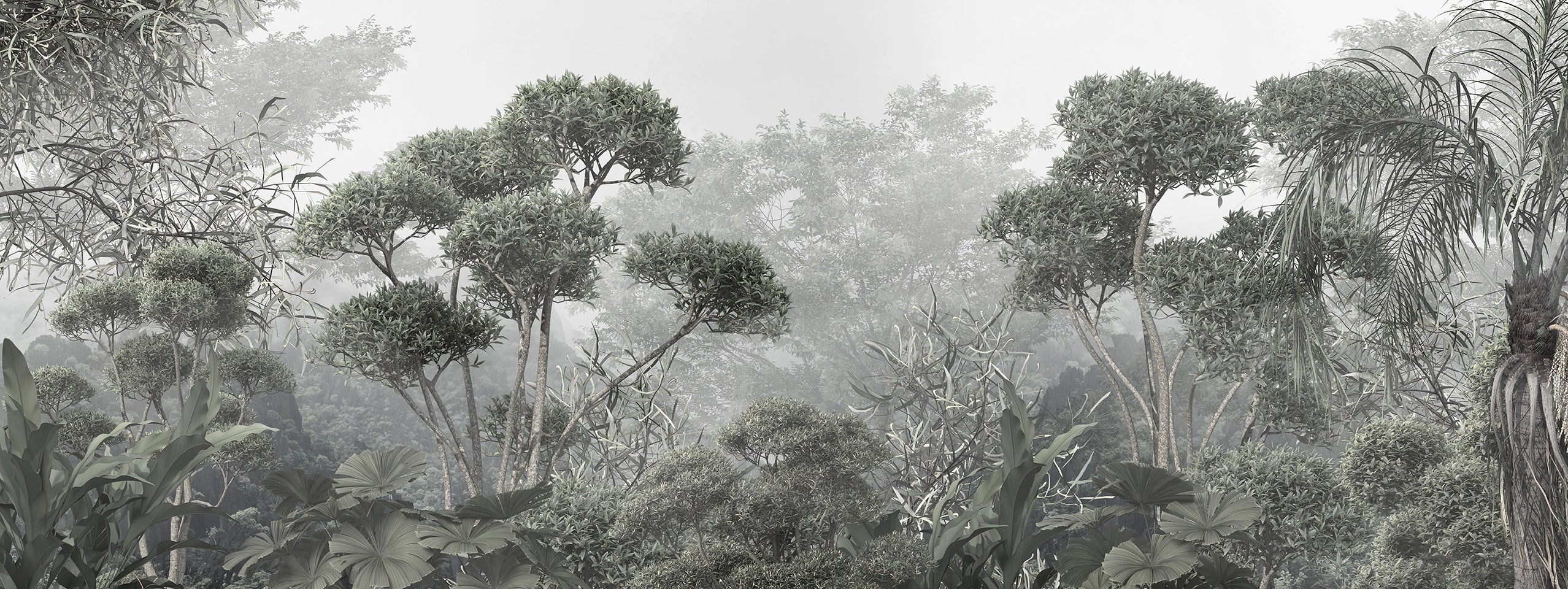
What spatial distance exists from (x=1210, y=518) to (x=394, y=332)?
3.65 m

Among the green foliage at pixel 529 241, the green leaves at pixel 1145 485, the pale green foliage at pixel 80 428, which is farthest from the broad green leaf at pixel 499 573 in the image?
the pale green foliage at pixel 80 428

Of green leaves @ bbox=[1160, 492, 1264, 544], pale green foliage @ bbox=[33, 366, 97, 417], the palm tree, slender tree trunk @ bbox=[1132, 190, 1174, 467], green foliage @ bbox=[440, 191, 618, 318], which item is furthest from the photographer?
pale green foliage @ bbox=[33, 366, 97, 417]

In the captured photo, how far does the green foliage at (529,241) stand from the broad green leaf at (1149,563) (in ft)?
8.85

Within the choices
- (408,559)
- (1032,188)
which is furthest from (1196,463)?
(408,559)

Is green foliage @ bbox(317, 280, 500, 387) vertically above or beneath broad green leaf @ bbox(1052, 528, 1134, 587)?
above

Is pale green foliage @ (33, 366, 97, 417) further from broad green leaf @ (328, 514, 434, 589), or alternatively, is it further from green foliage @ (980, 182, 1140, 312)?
green foliage @ (980, 182, 1140, 312)

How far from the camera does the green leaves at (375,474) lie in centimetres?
331

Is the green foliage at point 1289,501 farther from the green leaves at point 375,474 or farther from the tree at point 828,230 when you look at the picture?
the tree at point 828,230

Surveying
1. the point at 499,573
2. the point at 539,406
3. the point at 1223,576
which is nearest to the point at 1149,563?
the point at 1223,576

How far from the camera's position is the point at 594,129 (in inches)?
182

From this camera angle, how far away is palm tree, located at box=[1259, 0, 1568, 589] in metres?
3.62

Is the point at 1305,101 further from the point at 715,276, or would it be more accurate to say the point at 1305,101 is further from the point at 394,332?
the point at 394,332

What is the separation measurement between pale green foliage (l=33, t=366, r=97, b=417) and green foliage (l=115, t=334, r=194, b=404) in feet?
1.26

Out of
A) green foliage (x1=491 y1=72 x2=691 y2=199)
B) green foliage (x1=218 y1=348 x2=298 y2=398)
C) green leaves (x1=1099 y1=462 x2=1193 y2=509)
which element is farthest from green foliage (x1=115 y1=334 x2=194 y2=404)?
green leaves (x1=1099 y1=462 x2=1193 y2=509)
